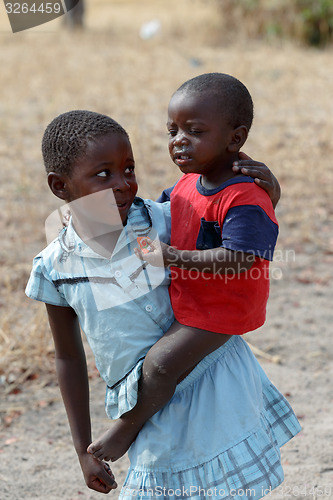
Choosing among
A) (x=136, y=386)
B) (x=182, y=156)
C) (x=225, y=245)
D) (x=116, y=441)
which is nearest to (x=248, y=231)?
(x=225, y=245)

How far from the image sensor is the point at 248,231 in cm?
158

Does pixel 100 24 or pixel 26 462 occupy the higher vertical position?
pixel 26 462

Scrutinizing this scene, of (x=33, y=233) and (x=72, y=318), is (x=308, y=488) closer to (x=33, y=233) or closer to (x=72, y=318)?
(x=72, y=318)

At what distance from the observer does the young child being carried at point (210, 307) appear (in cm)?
162

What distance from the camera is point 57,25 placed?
14.1 meters

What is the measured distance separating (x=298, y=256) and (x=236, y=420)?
3.02 metres

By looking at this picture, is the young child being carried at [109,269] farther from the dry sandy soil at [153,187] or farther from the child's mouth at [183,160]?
the dry sandy soil at [153,187]

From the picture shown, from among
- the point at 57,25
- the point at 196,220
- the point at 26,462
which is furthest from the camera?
the point at 57,25

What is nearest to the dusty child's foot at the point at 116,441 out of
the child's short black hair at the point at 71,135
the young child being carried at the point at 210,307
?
the young child being carried at the point at 210,307

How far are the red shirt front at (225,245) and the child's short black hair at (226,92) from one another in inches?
6.7

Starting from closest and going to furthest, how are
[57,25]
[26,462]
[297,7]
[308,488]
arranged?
[308,488] → [26,462] → [297,7] → [57,25]

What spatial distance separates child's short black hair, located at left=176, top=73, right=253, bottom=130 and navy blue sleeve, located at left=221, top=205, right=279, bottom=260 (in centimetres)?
25

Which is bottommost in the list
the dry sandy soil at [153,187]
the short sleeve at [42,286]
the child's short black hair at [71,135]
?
the dry sandy soil at [153,187]

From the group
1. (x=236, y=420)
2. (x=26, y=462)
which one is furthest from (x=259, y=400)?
(x=26, y=462)
